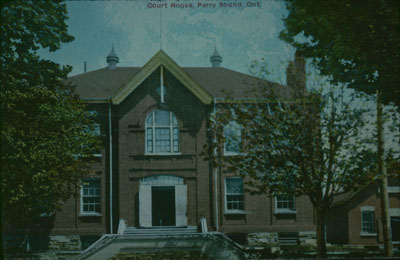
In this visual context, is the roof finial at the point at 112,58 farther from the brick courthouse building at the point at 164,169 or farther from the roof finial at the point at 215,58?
the roof finial at the point at 215,58

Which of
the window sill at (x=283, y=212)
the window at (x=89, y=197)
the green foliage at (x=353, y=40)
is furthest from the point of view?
the window sill at (x=283, y=212)

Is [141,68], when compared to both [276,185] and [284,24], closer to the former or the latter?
[284,24]

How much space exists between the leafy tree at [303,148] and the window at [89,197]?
2461 millimetres

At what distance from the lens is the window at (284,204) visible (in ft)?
24.4

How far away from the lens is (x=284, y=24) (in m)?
7.20

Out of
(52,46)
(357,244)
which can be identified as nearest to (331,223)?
(357,244)

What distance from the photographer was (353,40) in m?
7.36

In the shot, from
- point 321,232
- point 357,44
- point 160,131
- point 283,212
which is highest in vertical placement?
point 357,44

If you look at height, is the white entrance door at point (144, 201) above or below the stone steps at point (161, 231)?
above

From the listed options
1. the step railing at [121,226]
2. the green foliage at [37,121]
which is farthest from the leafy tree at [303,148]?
the green foliage at [37,121]

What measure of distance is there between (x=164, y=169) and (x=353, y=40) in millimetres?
4602

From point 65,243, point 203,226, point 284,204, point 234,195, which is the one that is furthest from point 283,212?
point 65,243

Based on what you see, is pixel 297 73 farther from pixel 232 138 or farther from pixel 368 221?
pixel 368 221

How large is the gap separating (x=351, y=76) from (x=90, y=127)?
5456mm
